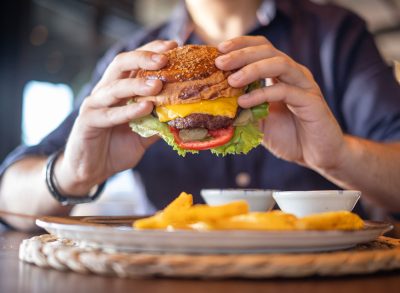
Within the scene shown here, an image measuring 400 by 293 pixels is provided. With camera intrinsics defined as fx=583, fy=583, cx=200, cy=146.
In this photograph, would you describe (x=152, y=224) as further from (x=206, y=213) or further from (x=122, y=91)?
(x=122, y=91)

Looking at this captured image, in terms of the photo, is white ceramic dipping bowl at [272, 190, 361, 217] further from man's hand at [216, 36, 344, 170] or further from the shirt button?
the shirt button

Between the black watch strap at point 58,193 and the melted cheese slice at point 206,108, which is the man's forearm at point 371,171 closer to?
the melted cheese slice at point 206,108

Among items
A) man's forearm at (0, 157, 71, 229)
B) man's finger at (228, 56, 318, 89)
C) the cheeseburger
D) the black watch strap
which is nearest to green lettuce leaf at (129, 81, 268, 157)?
the cheeseburger

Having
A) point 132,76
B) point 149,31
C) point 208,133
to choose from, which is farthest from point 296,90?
point 149,31

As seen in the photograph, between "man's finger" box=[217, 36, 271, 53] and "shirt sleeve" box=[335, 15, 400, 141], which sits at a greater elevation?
"man's finger" box=[217, 36, 271, 53]

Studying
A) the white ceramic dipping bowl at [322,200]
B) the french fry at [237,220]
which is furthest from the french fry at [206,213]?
the white ceramic dipping bowl at [322,200]

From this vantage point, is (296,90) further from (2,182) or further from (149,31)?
(149,31)

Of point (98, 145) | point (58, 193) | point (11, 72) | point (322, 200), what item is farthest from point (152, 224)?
point (11, 72)

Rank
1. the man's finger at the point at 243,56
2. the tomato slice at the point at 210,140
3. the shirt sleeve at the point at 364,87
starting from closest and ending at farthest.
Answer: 1. the man's finger at the point at 243,56
2. the tomato slice at the point at 210,140
3. the shirt sleeve at the point at 364,87
